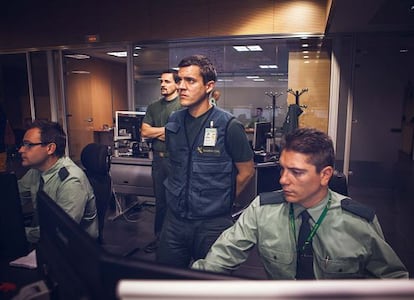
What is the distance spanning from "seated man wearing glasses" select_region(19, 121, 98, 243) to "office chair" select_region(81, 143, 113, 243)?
268mm

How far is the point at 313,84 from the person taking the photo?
4.62m

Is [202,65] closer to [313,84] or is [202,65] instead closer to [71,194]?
[71,194]

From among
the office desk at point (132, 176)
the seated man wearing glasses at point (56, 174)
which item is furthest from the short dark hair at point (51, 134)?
the office desk at point (132, 176)

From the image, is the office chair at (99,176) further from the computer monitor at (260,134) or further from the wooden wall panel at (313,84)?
the wooden wall panel at (313,84)

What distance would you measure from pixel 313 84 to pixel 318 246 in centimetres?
379

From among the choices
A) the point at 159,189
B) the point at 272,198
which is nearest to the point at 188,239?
the point at 272,198

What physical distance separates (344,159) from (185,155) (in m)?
3.34

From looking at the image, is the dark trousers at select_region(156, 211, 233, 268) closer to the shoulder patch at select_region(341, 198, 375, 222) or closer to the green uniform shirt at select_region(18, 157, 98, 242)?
the green uniform shirt at select_region(18, 157, 98, 242)

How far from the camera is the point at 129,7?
197 inches

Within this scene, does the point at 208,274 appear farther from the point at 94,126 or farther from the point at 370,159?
the point at 94,126

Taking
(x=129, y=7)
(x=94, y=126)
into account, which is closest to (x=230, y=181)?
(x=129, y=7)

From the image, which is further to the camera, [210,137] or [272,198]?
[210,137]

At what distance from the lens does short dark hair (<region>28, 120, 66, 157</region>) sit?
1836mm

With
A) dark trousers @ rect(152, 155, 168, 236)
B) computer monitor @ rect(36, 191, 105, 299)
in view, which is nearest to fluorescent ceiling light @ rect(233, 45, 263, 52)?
dark trousers @ rect(152, 155, 168, 236)
